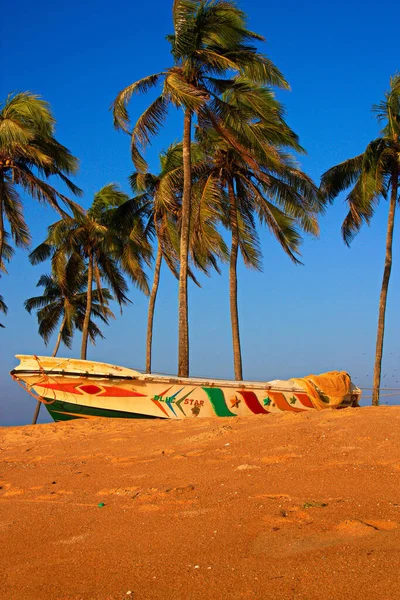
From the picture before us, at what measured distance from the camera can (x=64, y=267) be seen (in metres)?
27.0

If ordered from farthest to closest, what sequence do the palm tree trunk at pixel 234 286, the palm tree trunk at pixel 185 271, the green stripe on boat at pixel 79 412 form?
the palm tree trunk at pixel 234 286 < the palm tree trunk at pixel 185 271 < the green stripe on boat at pixel 79 412

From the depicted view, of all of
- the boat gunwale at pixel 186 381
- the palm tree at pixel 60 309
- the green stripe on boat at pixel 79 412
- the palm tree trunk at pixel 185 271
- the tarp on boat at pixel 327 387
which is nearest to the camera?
the tarp on boat at pixel 327 387

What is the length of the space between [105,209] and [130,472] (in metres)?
23.3

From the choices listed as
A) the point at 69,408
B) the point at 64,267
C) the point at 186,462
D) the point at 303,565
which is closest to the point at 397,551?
the point at 303,565

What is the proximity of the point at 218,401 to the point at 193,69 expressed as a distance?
10.4 meters

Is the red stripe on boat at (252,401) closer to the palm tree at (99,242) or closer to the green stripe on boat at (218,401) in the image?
the green stripe on boat at (218,401)

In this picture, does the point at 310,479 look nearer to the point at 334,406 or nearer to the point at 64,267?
the point at 334,406

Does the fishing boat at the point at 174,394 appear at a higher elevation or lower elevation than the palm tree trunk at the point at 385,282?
lower

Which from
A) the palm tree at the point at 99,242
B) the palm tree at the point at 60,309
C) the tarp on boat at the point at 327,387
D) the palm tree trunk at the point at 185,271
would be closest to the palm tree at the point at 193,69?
the palm tree trunk at the point at 185,271

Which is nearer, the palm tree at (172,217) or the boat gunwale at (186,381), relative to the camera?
the boat gunwale at (186,381)

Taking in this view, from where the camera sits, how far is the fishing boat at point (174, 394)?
514 inches

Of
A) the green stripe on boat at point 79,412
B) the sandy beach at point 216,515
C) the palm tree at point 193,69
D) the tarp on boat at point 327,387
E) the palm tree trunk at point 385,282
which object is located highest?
the palm tree at point 193,69

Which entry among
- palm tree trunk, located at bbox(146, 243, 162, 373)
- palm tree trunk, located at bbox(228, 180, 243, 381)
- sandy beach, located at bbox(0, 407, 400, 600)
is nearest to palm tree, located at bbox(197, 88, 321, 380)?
palm tree trunk, located at bbox(228, 180, 243, 381)

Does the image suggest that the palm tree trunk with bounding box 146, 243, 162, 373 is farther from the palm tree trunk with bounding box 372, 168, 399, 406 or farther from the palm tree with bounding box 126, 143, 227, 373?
the palm tree trunk with bounding box 372, 168, 399, 406
